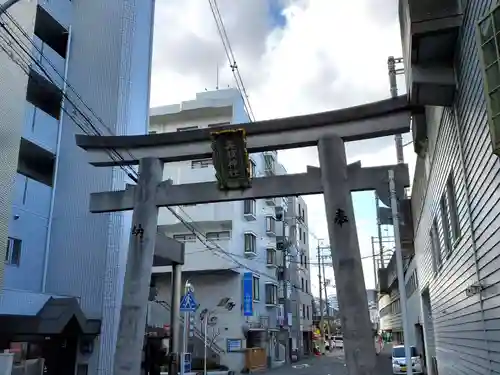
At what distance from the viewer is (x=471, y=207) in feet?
24.7

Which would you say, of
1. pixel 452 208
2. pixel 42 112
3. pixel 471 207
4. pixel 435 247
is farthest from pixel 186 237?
pixel 471 207

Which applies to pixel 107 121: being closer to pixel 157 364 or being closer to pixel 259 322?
pixel 157 364

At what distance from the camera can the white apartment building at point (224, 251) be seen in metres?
35.6

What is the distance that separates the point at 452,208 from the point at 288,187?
369 centimetres

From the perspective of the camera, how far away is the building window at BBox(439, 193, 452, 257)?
35.2ft

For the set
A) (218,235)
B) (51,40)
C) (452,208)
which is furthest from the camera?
(218,235)

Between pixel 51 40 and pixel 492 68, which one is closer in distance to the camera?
pixel 492 68

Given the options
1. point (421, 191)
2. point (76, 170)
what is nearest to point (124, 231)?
point (76, 170)

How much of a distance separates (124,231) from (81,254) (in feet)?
6.40

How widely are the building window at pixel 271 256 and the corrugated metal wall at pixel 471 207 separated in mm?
32525

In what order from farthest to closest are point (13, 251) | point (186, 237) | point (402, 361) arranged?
1. point (186, 237)
2. point (402, 361)
3. point (13, 251)

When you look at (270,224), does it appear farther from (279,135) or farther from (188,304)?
(279,135)

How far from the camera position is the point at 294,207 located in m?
56.0

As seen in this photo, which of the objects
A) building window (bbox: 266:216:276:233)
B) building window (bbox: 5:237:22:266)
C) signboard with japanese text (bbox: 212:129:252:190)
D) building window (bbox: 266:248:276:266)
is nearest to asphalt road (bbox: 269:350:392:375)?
building window (bbox: 266:248:276:266)
